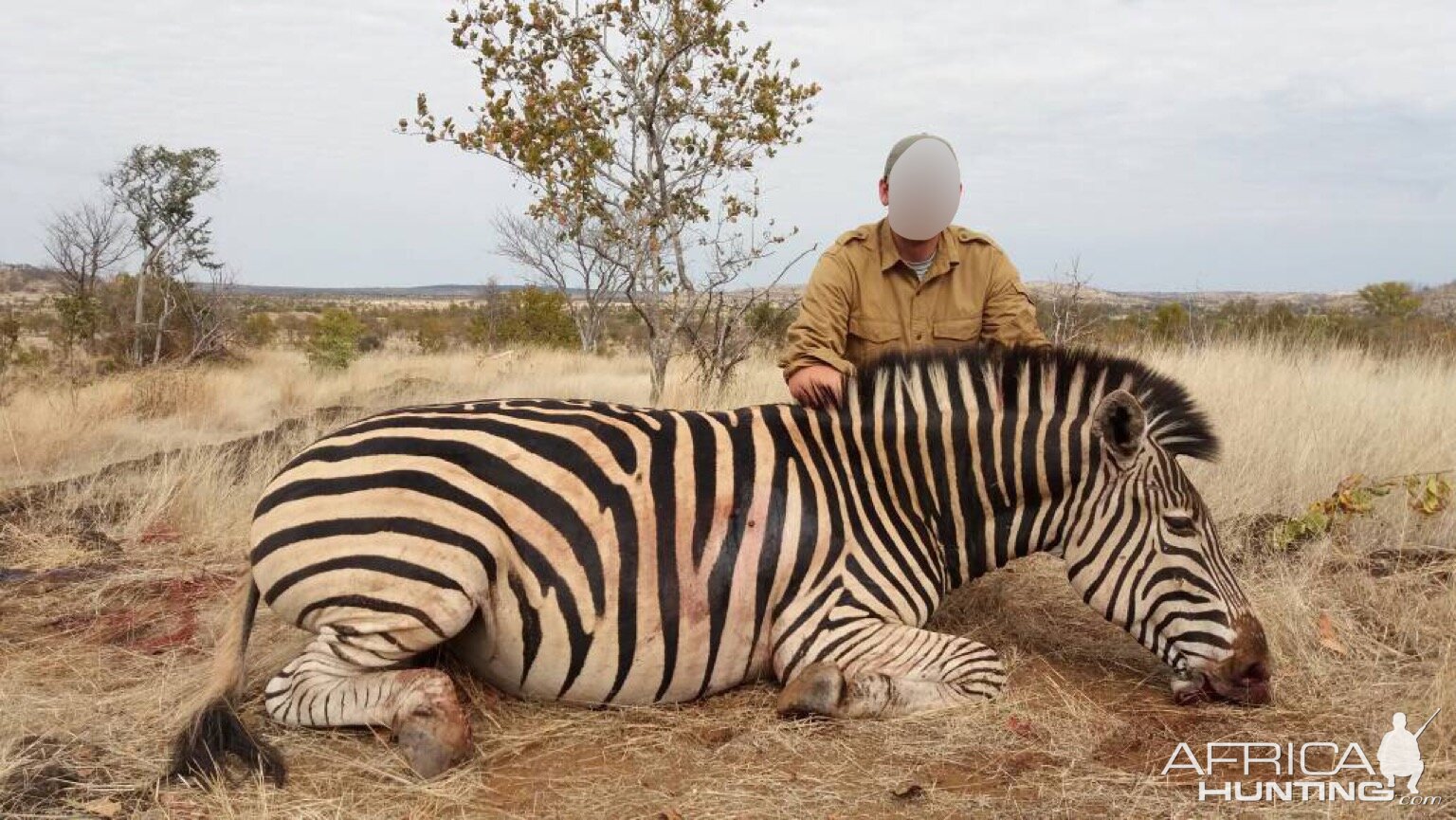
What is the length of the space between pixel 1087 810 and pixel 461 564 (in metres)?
1.94

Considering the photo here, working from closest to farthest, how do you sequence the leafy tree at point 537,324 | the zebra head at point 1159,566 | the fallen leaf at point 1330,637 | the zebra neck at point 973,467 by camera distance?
the zebra head at point 1159,566, the zebra neck at point 973,467, the fallen leaf at point 1330,637, the leafy tree at point 537,324

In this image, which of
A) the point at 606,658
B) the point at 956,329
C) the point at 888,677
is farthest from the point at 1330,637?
the point at 606,658

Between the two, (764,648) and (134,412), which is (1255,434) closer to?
(764,648)

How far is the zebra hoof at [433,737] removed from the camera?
294 centimetres

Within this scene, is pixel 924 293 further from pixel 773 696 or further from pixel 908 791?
pixel 908 791

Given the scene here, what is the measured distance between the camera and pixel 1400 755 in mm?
2809

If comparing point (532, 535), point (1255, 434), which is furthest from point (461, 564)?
point (1255, 434)

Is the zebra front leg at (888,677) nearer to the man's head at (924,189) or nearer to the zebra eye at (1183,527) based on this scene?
the zebra eye at (1183,527)

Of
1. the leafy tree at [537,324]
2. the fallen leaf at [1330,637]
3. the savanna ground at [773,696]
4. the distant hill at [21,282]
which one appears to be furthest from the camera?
the distant hill at [21,282]

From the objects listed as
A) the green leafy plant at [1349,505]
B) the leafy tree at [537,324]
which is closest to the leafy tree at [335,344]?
the leafy tree at [537,324]

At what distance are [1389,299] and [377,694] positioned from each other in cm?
2598

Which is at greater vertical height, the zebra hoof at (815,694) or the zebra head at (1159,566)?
the zebra head at (1159,566)

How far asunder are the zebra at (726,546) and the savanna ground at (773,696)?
144mm

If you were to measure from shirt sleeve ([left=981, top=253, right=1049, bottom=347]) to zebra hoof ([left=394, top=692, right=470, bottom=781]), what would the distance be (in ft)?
10.1
